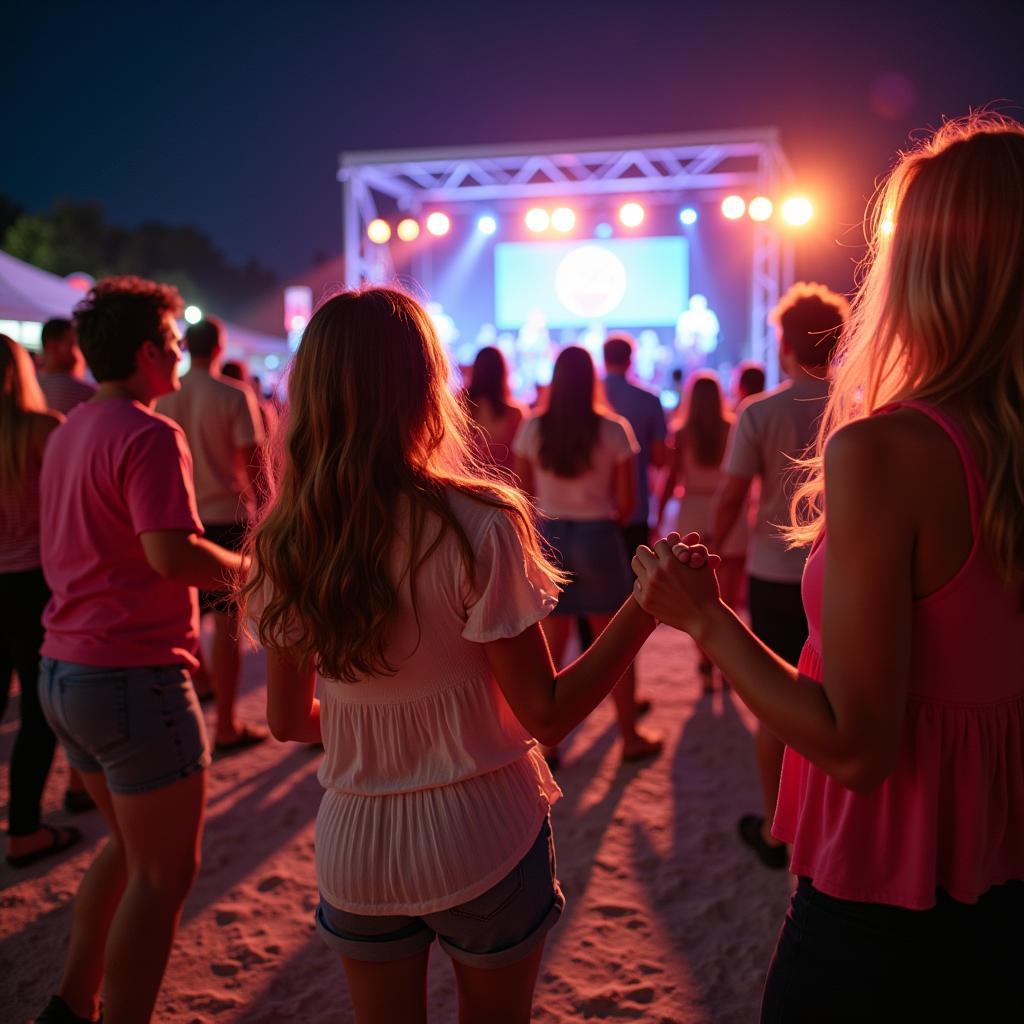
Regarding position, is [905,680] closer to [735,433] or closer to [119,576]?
[119,576]

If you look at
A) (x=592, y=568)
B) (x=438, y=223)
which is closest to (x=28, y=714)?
(x=592, y=568)

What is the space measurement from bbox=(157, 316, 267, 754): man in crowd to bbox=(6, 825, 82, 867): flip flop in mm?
839

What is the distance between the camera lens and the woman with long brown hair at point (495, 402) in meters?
4.13

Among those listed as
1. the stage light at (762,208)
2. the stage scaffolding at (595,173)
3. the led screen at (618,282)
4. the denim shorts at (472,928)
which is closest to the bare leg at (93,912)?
the denim shorts at (472,928)

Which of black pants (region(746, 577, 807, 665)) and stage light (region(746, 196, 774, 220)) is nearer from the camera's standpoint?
black pants (region(746, 577, 807, 665))

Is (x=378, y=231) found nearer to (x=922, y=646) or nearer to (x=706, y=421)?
(x=706, y=421)

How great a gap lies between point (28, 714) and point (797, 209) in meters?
11.5

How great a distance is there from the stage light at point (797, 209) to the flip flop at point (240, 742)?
34.8 feet

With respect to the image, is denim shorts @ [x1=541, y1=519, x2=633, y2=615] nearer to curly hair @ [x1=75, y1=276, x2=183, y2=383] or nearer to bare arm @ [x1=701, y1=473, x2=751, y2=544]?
bare arm @ [x1=701, y1=473, x2=751, y2=544]

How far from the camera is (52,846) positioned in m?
2.96

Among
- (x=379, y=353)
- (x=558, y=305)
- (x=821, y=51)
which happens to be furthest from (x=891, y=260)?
(x=821, y=51)

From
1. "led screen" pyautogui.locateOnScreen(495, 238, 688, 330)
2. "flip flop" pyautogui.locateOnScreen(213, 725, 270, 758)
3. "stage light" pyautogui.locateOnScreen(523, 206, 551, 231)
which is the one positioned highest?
"stage light" pyautogui.locateOnScreen(523, 206, 551, 231)

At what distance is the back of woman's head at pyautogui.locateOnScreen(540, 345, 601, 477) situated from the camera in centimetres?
347

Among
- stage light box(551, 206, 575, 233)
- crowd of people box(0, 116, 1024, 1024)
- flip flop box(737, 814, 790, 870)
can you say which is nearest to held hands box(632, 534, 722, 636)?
crowd of people box(0, 116, 1024, 1024)
